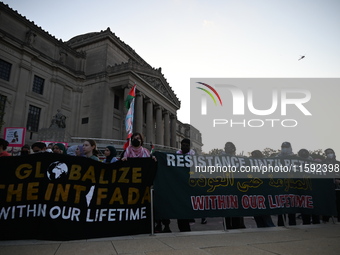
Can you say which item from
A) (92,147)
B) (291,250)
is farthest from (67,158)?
(291,250)

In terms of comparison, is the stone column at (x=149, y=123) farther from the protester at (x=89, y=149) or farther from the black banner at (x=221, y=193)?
the black banner at (x=221, y=193)

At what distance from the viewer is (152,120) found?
39.6 meters

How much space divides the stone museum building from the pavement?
24.3 meters

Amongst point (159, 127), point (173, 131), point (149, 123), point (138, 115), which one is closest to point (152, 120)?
point (159, 127)

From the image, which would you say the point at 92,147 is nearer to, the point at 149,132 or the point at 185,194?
the point at 185,194

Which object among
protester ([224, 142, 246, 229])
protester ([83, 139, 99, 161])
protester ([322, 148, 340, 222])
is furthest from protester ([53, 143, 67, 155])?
protester ([322, 148, 340, 222])

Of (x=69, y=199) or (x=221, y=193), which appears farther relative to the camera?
(x=221, y=193)

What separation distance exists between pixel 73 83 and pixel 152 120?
14849 millimetres

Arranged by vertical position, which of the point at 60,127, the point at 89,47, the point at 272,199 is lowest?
the point at 272,199

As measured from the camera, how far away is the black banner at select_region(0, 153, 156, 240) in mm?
3895

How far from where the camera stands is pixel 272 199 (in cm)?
546

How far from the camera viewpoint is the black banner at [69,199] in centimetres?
389

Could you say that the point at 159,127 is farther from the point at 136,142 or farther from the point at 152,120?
the point at 136,142

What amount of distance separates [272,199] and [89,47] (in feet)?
136
